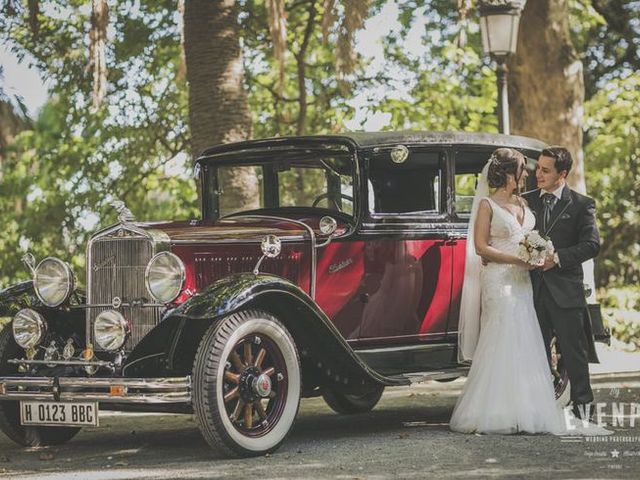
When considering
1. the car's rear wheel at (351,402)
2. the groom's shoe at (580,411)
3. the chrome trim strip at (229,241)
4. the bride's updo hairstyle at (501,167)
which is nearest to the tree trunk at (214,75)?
the car's rear wheel at (351,402)

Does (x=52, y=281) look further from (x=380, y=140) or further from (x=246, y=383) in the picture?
(x=380, y=140)

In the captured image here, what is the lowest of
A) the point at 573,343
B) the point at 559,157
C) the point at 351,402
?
the point at 351,402

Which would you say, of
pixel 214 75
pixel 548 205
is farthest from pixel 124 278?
pixel 214 75

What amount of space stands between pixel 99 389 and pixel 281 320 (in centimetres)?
124

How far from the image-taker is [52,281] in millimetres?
7785

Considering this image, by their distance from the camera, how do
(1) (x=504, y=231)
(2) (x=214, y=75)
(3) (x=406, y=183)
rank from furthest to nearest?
(2) (x=214, y=75), (3) (x=406, y=183), (1) (x=504, y=231)

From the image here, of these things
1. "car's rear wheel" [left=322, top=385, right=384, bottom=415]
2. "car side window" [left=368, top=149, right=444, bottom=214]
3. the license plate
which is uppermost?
"car side window" [left=368, top=149, right=444, bottom=214]

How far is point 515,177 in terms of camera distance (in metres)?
8.22

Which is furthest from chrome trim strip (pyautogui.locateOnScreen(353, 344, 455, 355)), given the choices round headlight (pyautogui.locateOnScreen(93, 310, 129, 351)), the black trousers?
round headlight (pyautogui.locateOnScreen(93, 310, 129, 351))

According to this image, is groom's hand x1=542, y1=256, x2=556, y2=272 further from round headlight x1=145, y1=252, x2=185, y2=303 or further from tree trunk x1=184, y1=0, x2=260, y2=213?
tree trunk x1=184, y1=0, x2=260, y2=213

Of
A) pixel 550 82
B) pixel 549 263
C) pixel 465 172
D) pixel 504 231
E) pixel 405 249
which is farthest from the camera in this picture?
pixel 550 82

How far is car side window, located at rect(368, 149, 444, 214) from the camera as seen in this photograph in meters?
8.33

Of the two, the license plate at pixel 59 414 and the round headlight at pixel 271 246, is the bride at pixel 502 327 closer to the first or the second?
the round headlight at pixel 271 246

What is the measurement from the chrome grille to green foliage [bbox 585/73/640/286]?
14355mm
